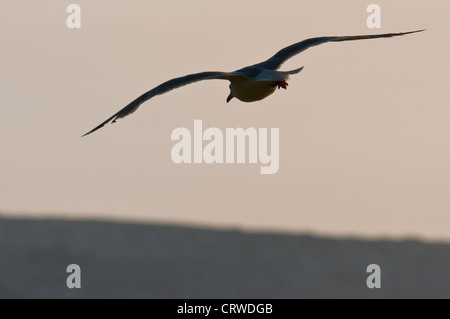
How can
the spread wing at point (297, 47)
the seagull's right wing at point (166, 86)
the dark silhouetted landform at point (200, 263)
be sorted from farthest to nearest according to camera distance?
the dark silhouetted landform at point (200, 263) → the spread wing at point (297, 47) → the seagull's right wing at point (166, 86)

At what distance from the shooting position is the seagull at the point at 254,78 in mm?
17078

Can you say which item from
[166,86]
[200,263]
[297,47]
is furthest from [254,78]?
[200,263]

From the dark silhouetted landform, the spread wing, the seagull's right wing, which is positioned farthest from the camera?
the dark silhouetted landform

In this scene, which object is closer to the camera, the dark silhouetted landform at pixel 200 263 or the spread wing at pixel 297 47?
the spread wing at pixel 297 47

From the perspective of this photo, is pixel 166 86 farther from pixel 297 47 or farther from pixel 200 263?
pixel 200 263

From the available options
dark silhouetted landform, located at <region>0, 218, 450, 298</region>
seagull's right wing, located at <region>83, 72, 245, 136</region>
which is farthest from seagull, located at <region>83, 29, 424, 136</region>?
dark silhouetted landform, located at <region>0, 218, 450, 298</region>

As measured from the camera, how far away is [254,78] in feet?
58.2

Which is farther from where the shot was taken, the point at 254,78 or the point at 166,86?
the point at 254,78

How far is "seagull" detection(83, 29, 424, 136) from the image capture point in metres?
17.1

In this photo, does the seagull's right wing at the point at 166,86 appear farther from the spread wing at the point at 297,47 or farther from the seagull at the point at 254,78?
the spread wing at the point at 297,47

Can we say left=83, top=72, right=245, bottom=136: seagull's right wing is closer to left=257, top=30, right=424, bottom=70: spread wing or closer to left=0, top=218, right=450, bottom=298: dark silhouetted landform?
left=257, top=30, right=424, bottom=70: spread wing

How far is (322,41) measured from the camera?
19594 millimetres

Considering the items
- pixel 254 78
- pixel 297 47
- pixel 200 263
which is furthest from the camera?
pixel 200 263

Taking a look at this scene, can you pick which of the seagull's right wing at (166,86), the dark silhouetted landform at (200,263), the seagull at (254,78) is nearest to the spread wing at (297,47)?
the seagull at (254,78)
